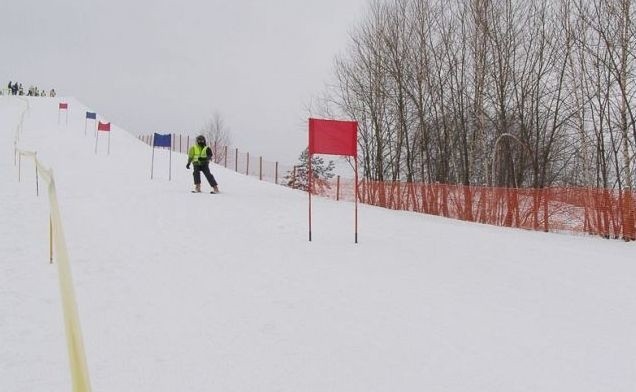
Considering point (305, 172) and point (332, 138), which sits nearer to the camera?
point (332, 138)

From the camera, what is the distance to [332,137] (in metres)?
9.58

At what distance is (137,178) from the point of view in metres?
18.2

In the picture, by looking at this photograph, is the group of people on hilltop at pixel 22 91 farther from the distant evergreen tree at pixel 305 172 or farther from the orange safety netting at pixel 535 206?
the orange safety netting at pixel 535 206

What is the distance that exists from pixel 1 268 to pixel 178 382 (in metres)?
3.82

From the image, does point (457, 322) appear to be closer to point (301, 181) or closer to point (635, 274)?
point (635, 274)

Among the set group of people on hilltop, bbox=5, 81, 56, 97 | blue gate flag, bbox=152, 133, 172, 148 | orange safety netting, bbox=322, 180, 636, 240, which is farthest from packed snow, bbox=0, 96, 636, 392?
group of people on hilltop, bbox=5, 81, 56, 97

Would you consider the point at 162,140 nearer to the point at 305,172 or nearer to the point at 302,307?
the point at 302,307

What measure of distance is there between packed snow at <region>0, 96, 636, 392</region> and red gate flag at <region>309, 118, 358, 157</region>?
172 centimetres

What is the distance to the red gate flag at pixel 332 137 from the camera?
367 inches

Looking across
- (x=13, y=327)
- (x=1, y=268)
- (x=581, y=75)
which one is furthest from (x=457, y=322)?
(x=581, y=75)

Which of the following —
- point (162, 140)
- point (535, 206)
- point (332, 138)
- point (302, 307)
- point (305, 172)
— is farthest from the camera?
point (305, 172)

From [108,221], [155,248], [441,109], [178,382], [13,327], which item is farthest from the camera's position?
[441,109]

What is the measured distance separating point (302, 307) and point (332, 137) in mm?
4647

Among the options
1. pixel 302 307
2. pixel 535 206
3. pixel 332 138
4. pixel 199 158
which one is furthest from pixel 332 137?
pixel 535 206
